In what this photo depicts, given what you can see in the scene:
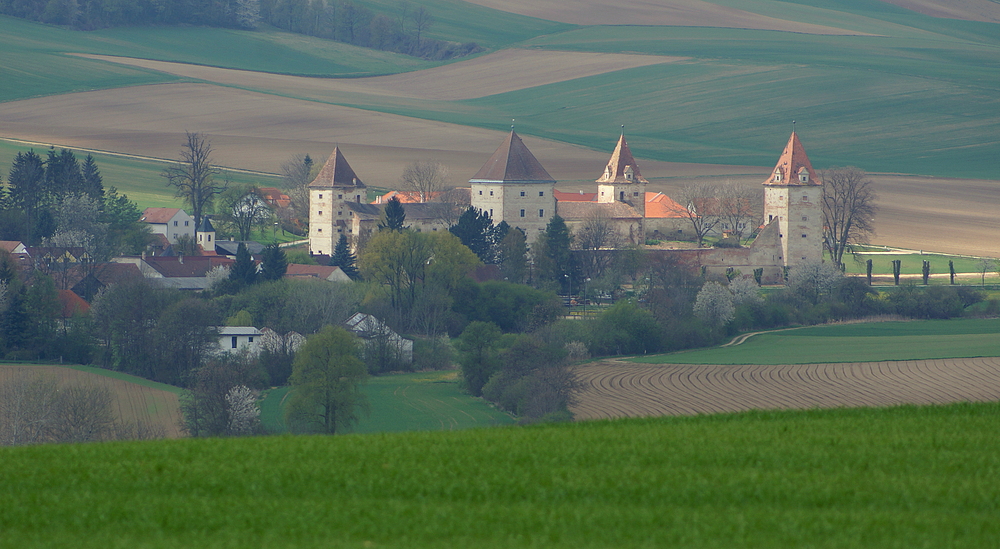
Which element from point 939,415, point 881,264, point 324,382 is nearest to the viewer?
point 939,415

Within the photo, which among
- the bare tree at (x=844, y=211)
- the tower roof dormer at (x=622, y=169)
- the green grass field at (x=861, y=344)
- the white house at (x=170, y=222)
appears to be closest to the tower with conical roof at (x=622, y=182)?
the tower roof dormer at (x=622, y=169)

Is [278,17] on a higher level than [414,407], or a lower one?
higher

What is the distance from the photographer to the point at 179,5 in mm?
117688

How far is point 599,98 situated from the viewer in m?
105

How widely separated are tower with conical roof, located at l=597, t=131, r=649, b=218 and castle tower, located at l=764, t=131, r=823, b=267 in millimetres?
9616

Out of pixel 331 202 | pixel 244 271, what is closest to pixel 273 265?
pixel 244 271

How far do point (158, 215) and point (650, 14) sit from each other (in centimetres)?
6583

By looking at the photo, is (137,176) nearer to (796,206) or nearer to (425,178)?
(425,178)

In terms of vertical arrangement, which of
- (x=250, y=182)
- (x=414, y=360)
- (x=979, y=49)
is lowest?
(x=414, y=360)

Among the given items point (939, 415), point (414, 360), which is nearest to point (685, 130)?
point (414, 360)

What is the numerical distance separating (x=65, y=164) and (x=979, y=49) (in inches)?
3065

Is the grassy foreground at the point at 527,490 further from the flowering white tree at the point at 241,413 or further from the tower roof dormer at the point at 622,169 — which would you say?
the tower roof dormer at the point at 622,169

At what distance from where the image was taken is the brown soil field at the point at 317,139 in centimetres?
8100

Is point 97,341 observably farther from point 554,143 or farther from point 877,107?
point 877,107
